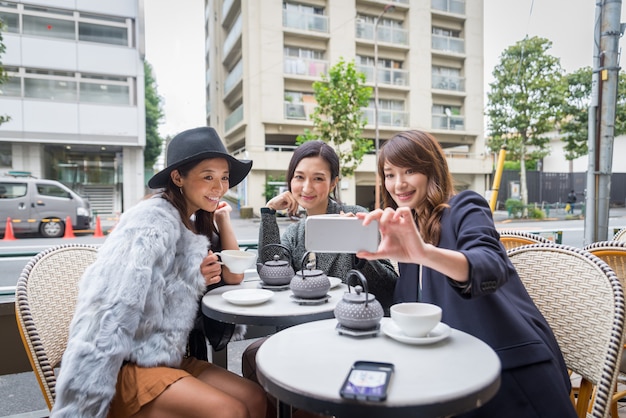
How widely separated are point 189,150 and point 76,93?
560cm

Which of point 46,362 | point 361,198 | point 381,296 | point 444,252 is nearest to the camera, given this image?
point 444,252

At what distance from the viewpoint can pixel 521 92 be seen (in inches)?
517

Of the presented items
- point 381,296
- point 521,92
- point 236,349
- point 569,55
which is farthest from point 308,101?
point 381,296

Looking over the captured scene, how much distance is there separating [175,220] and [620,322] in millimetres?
1360

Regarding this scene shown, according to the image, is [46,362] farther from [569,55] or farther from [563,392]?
[569,55]

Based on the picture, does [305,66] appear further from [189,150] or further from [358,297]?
[358,297]

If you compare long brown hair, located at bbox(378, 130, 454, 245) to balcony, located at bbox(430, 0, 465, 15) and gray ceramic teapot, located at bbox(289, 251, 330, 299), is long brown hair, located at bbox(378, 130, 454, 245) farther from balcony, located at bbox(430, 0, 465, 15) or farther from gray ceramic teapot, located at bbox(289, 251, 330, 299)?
balcony, located at bbox(430, 0, 465, 15)

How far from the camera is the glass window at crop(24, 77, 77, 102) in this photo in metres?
5.16

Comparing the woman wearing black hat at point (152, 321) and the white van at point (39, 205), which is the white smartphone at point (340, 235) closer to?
the woman wearing black hat at point (152, 321)

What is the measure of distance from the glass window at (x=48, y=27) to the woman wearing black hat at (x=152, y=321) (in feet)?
12.9

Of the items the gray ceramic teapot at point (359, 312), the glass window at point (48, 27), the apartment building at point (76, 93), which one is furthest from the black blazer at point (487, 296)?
the glass window at point (48, 27)

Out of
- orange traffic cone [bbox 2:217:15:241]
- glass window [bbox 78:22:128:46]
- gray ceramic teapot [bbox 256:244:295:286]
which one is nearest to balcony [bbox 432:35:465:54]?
glass window [bbox 78:22:128:46]

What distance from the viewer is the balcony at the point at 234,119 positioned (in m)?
15.2

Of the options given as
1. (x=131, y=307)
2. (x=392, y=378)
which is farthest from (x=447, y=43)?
(x=392, y=378)
